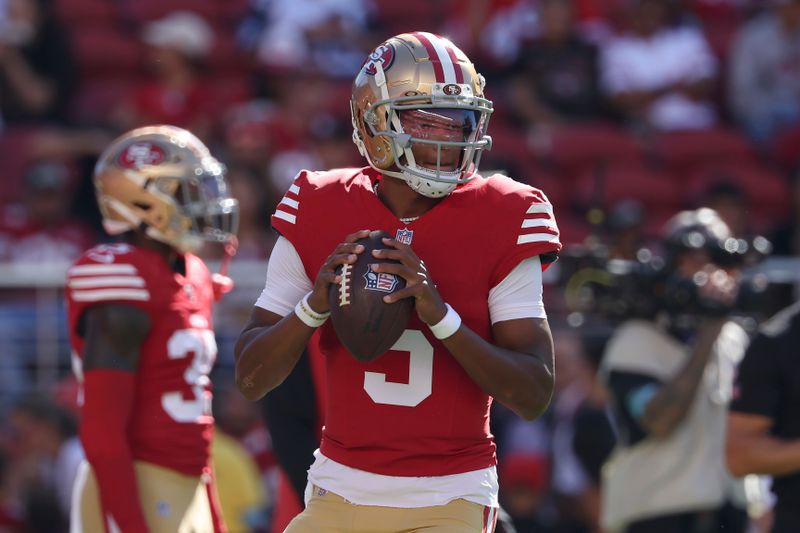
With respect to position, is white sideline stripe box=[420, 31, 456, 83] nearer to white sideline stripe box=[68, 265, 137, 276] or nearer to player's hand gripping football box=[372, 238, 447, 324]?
player's hand gripping football box=[372, 238, 447, 324]

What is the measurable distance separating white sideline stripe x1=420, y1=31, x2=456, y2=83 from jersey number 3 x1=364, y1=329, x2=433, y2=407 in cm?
60

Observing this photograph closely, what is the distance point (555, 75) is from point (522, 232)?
6498 mm

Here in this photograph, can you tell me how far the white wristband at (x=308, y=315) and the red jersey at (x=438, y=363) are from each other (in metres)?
0.16

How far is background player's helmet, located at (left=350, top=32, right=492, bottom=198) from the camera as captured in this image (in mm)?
3129

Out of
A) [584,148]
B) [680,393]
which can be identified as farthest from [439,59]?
[584,148]

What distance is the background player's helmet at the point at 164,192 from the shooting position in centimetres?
431

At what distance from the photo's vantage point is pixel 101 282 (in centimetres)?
402

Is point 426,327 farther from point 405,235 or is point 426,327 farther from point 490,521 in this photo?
point 490,521

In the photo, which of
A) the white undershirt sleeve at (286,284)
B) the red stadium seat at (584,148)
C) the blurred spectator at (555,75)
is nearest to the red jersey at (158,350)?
the white undershirt sleeve at (286,284)

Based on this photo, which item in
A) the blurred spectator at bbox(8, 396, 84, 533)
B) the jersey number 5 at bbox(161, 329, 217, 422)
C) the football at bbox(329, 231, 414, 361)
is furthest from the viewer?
the blurred spectator at bbox(8, 396, 84, 533)

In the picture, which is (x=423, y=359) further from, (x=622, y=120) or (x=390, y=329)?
(x=622, y=120)

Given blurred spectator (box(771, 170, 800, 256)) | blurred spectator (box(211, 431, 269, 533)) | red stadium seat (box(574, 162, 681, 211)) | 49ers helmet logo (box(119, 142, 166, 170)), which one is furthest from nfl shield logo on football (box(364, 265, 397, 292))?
blurred spectator (box(771, 170, 800, 256))

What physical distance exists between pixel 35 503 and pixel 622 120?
16.6ft

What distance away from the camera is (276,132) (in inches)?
350
